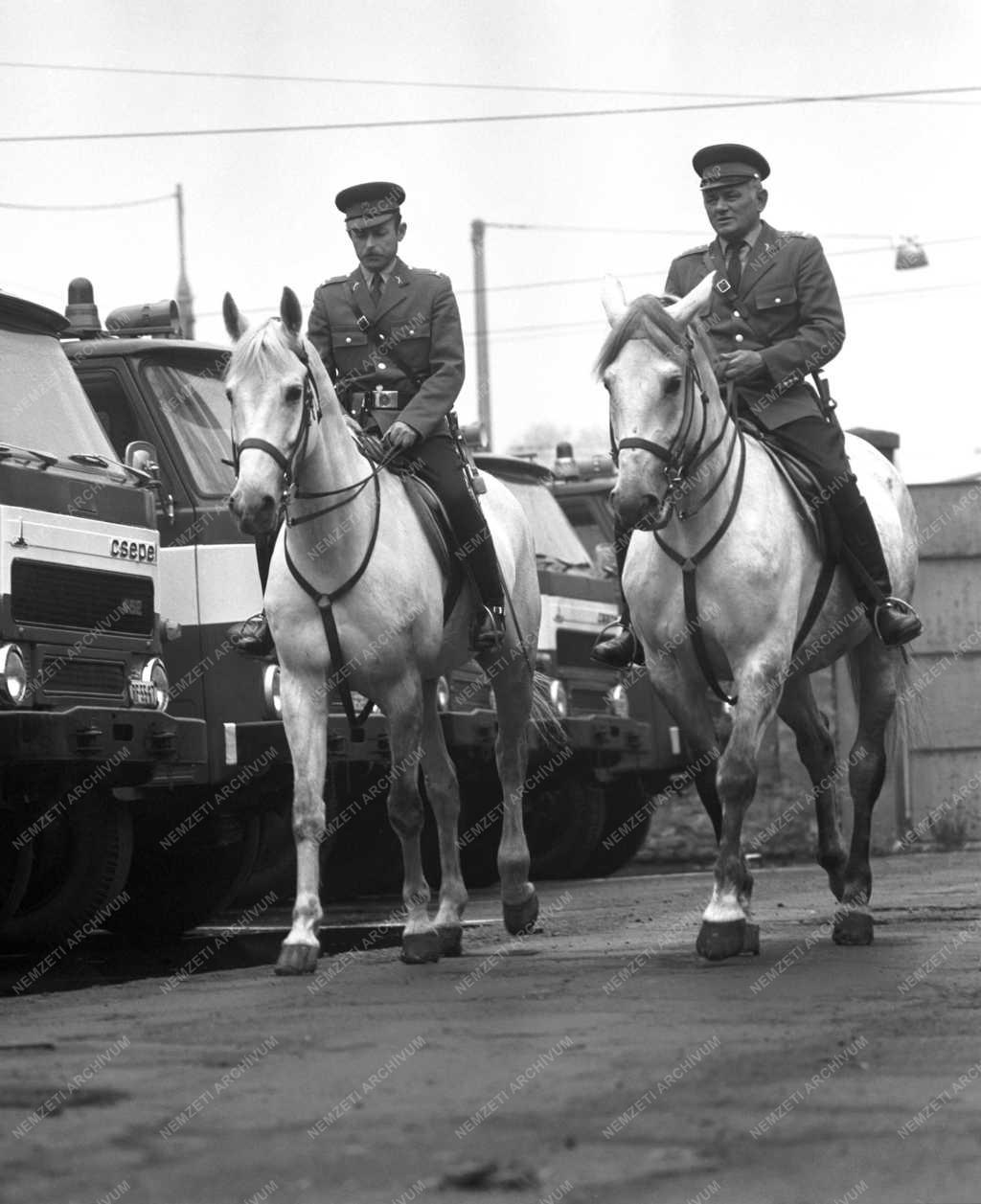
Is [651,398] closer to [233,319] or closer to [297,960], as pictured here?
A: [233,319]

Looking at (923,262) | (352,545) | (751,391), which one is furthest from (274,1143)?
(923,262)

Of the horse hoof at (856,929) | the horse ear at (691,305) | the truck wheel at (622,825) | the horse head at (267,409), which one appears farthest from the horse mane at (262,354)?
the truck wheel at (622,825)

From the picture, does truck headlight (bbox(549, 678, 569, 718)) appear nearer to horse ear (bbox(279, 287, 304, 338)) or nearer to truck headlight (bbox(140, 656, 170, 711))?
truck headlight (bbox(140, 656, 170, 711))

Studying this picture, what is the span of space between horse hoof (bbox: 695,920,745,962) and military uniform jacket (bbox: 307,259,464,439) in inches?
107

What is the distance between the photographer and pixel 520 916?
11.6m

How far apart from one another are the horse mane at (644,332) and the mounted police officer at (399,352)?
4.69 feet

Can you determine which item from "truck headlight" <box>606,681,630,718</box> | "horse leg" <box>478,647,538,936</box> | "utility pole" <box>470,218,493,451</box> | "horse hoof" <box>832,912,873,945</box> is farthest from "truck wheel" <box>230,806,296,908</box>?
"utility pole" <box>470,218,493,451</box>

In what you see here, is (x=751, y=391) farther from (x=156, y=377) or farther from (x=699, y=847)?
(x=699, y=847)

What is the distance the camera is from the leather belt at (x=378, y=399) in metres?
11.1

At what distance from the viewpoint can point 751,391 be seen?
10859 mm

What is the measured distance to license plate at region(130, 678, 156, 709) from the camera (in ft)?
39.9

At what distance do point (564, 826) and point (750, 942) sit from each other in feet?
31.0

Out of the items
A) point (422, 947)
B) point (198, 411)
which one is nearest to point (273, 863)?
point (198, 411)

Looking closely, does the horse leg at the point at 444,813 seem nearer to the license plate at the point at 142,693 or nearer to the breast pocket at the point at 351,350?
the breast pocket at the point at 351,350
